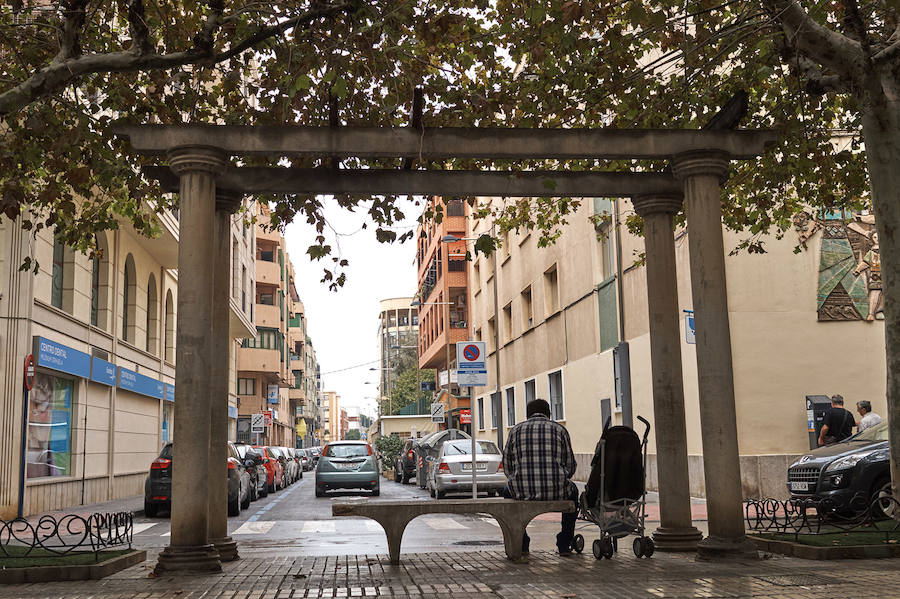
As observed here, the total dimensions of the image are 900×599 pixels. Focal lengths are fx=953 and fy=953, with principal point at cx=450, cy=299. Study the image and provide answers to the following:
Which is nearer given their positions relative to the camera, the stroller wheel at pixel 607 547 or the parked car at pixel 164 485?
the stroller wheel at pixel 607 547

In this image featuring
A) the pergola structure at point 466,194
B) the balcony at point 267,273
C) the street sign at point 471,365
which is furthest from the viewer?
the balcony at point 267,273

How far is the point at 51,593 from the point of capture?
8.32 meters

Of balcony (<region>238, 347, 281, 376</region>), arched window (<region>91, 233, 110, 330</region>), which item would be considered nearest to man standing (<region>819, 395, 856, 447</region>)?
arched window (<region>91, 233, 110, 330</region>)

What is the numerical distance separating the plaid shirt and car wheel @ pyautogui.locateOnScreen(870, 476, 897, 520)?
328 cm

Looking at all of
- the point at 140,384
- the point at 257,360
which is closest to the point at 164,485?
the point at 140,384

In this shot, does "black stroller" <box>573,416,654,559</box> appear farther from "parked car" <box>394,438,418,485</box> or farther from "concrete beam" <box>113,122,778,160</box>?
"parked car" <box>394,438,418,485</box>

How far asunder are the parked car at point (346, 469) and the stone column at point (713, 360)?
1798 cm

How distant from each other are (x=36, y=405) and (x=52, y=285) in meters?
2.74

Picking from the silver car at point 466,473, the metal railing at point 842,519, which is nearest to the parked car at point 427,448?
the silver car at point 466,473

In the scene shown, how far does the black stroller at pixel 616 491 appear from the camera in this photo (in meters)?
10.1

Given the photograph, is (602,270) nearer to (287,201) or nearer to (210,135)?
(287,201)

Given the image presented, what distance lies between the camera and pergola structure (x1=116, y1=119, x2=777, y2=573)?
373 inches

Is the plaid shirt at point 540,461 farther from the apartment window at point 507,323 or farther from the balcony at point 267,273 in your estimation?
the balcony at point 267,273

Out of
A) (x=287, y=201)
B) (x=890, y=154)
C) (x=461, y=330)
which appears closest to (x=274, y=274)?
(x=461, y=330)
